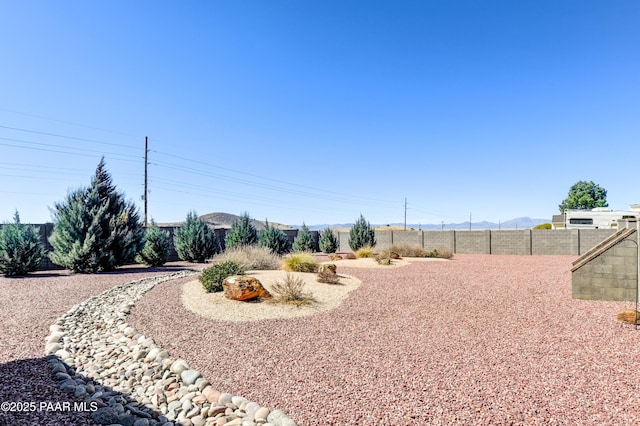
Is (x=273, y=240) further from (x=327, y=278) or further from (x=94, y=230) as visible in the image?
(x=327, y=278)

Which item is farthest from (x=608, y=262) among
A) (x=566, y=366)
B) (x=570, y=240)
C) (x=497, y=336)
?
(x=570, y=240)

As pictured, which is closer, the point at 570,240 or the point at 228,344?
the point at 228,344

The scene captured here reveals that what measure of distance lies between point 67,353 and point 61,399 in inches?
56.2

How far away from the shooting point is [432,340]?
475cm

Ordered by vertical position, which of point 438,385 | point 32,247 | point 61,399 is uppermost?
point 32,247

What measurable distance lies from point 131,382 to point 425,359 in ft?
11.3

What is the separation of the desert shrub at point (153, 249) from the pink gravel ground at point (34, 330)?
2.56m

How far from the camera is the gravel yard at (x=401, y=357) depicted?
3076mm

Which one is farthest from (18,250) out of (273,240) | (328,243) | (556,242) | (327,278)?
(556,242)

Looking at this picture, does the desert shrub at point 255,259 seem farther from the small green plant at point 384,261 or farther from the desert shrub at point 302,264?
the small green plant at point 384,261

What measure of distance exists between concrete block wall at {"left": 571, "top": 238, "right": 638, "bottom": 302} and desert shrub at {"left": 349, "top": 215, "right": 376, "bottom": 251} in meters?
13.2

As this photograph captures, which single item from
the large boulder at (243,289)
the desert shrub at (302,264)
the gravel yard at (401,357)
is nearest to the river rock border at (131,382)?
the gravel yard at (401,357)

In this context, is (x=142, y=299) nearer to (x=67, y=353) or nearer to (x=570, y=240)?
(x=67, y=353)

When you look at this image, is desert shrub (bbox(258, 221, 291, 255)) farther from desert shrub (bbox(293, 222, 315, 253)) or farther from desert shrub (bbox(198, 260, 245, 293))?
desert shrub (bbox(198, 260, 245, 293))
